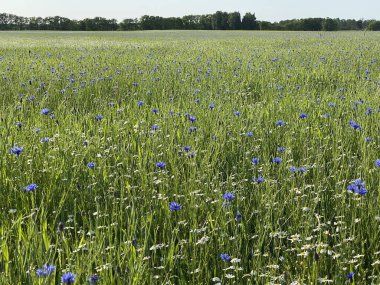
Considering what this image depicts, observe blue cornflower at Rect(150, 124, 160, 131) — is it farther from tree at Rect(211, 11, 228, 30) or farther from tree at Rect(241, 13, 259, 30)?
tree at Rect(241, 13, 259, 30)

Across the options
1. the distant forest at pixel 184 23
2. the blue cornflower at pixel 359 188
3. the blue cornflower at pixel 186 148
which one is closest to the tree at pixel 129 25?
the distant forest at pixel 184 23

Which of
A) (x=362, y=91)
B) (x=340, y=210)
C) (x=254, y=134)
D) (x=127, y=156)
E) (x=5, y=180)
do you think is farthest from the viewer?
(x=362, y=91)

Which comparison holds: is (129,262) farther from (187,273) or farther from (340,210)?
(340,210)

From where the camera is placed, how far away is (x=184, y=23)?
260ft

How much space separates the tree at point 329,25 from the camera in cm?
7644

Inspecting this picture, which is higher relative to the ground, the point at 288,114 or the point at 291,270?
the point at 288,114

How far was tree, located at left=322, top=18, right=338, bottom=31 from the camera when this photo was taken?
76.4 m

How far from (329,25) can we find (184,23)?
88.8ft

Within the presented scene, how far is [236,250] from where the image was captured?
82.3 inches

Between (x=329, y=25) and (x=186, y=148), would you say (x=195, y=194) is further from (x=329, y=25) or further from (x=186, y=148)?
(x=329, y=25)

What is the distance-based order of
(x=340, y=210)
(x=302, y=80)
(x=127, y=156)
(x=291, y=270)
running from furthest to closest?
(x=302, y=80), (x=127, y=156), (x=340, y=210), (x=291, y=270)

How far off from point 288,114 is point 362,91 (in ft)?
5.81

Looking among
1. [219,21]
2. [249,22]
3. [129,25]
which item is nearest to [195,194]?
[129,25]

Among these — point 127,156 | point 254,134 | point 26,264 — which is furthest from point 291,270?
point 254,134
